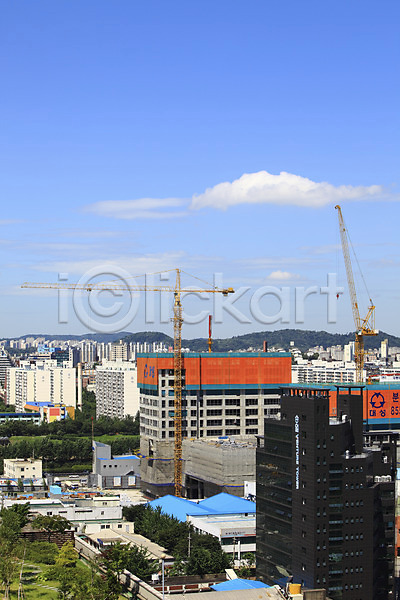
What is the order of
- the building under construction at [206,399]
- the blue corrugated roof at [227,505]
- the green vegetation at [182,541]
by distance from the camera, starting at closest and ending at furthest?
the green vegetation at [182,541], the blue corrugated roof at [227,505], the building under construction at [206,399]

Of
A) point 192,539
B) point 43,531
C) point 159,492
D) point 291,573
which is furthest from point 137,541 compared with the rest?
point 159,492

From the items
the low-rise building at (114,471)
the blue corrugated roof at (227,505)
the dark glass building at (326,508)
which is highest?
the dark glass building at (326,508)

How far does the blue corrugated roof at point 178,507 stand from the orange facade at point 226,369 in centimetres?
2500

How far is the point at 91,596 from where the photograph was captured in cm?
6184

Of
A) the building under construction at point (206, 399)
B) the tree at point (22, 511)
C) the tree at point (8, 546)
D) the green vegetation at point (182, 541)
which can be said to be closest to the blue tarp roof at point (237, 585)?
the green vegetation at point (182, 541)

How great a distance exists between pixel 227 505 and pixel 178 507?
5.16 metres

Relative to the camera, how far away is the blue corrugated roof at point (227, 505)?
92338 millimetres

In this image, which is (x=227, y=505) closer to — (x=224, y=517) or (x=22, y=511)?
(x=224, y=517)

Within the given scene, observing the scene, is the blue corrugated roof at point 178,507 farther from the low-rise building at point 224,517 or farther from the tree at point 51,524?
the tree at point 51,524

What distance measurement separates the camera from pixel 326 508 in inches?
2557

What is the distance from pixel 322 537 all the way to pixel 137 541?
24.0 meters

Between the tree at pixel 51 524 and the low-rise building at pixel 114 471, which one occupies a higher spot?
the tree at pixel 51 524

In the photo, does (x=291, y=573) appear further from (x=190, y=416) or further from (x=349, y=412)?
(x=190, y=416)

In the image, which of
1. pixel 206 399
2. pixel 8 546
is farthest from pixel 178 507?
pixel 206 399
